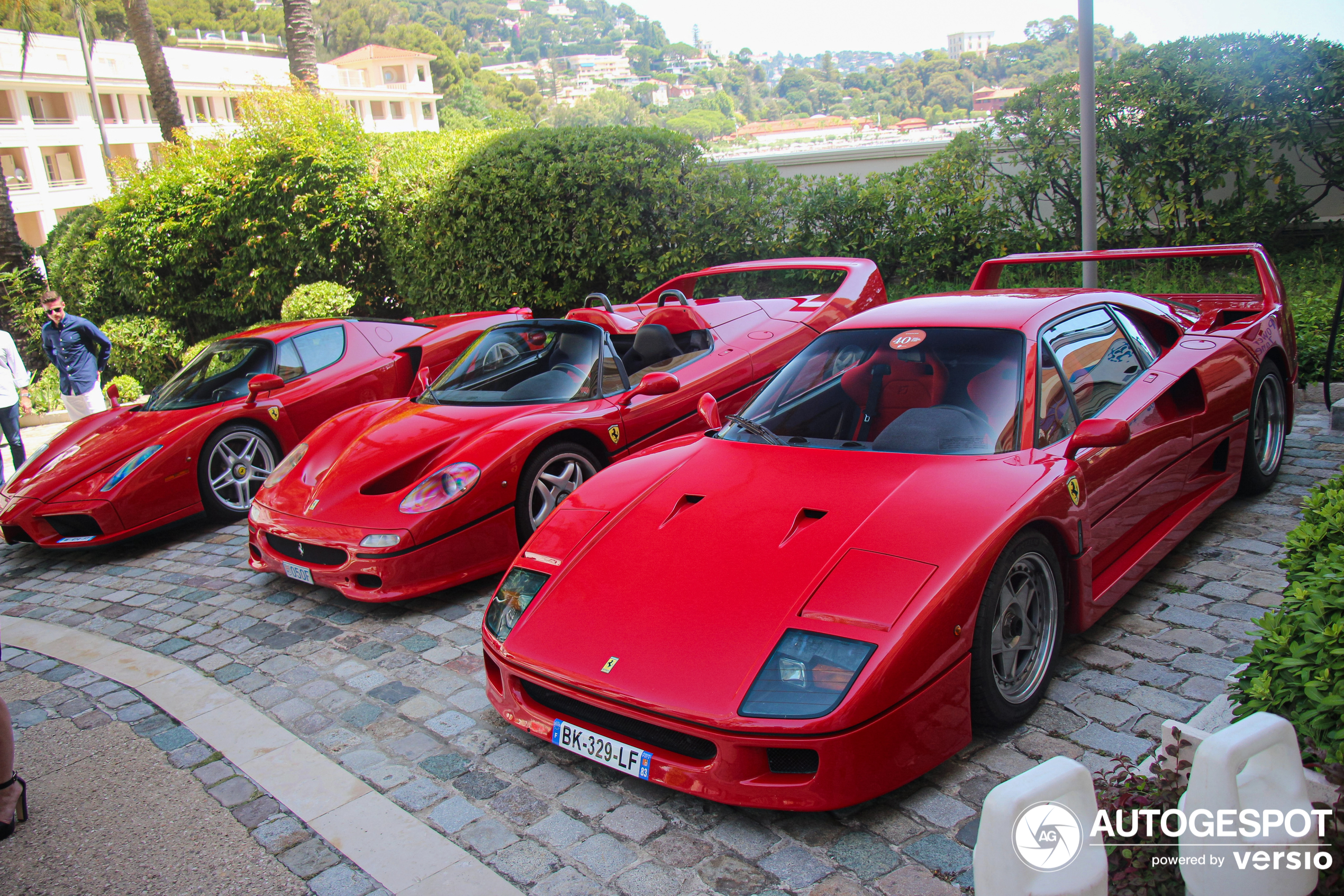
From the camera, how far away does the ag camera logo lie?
166 centimetres

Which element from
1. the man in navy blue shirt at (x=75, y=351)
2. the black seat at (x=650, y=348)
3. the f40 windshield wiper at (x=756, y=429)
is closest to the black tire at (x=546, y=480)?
the black seat at (x=650, y=348)

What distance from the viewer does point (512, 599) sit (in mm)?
3277

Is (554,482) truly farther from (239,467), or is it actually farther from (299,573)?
(239,467)

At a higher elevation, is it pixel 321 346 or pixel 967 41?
pixel 967 41

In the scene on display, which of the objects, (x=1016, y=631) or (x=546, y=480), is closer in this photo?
(x=1016, y=631)

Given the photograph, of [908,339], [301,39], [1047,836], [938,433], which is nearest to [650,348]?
[908,339]

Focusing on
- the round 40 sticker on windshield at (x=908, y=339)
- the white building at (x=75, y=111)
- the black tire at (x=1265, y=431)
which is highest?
the white building at (x=75, y=111)

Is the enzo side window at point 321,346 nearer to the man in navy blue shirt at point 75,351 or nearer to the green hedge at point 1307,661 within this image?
the man in navy blue shirt at point 75,351

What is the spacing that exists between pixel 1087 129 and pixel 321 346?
20.3ft

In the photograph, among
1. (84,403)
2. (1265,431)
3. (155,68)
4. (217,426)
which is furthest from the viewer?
(155,68)

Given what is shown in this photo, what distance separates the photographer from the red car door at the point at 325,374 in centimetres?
682

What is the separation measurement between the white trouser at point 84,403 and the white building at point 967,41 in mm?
47009

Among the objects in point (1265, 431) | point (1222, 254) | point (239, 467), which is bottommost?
point (239, 467)

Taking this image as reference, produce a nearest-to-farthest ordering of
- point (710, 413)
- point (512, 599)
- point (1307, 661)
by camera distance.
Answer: point (1307, 661), point (512, 599), point (710, 413)
